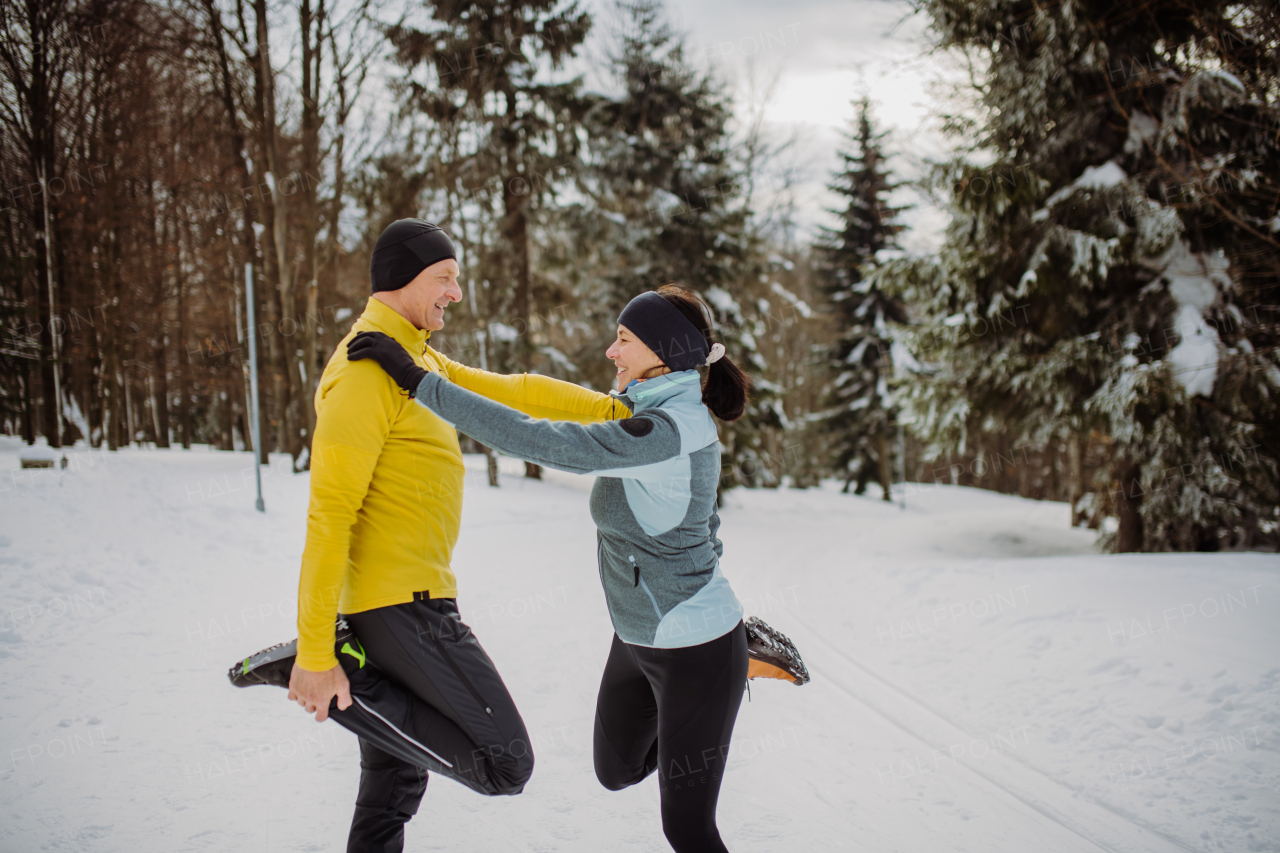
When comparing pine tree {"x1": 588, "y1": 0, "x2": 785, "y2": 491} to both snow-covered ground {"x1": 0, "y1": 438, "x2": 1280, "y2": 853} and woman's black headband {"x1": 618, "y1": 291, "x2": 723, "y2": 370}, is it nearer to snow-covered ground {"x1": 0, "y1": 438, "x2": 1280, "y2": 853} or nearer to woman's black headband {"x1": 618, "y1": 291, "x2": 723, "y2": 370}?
snow-covered ground {"x1": 0, "y1": 438, "x2": 1280, "y2": 853}

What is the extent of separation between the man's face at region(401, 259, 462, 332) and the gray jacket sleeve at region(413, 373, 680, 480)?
0.40 m

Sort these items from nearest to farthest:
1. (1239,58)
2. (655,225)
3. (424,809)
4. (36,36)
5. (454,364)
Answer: (454,364)
(424,809)
(1239,58)
(36,36)
(655,225)

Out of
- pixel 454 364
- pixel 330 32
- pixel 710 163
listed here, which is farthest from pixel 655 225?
pixel 454 364

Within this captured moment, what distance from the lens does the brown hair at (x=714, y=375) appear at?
92.0 inches

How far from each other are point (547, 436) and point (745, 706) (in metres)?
3.63

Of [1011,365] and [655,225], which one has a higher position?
[655,225]

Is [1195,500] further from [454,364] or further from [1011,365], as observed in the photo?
[454,364]

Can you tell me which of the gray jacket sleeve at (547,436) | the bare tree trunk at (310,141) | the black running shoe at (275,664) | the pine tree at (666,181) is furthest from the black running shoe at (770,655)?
the pine tree at (666,181)

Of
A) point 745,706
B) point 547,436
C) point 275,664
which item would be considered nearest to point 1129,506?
point 745,706

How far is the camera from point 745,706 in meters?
4.80

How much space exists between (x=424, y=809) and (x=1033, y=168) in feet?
34.3

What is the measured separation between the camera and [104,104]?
13.0 m

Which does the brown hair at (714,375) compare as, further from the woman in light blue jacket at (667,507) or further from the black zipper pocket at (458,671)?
the black zipper pocket at (458,671)

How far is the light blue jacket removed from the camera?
193cm
